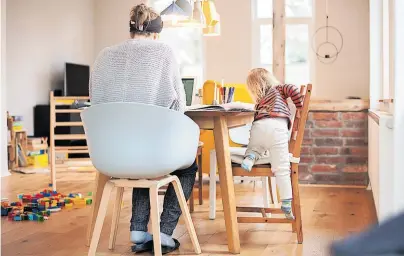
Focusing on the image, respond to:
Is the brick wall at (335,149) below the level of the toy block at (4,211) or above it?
above

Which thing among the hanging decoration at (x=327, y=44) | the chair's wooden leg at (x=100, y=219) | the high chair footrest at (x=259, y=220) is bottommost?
the high chair footrest at (x=259, y=220)

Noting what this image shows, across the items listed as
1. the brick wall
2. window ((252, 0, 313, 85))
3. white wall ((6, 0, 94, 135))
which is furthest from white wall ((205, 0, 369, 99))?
the brick wall

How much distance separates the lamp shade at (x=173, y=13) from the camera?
15.1ft

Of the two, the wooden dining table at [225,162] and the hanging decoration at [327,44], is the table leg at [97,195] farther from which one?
the hanging decoration at [327,44]

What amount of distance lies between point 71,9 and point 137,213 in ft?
23.9

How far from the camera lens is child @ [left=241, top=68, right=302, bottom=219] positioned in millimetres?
3320

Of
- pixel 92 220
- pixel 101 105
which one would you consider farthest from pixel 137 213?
pixel 101 105

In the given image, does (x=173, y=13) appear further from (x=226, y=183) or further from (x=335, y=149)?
(x=335, y=149)

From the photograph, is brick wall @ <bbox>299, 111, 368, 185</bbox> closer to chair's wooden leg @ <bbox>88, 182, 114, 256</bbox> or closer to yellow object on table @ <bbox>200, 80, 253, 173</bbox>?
yellow object on table @ <bbox>200, 80, 253, 173</bbox>

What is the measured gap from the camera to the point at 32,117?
29.0 feet

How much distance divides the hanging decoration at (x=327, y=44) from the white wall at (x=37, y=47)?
3823mm

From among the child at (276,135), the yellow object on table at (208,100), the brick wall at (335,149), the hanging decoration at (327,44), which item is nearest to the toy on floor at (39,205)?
the yellow object on table at (208,100)

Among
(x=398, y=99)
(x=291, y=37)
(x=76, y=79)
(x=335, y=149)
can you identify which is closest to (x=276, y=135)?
(x=398, y=99)

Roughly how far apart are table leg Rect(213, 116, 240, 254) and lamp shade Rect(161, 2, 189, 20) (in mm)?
1649
